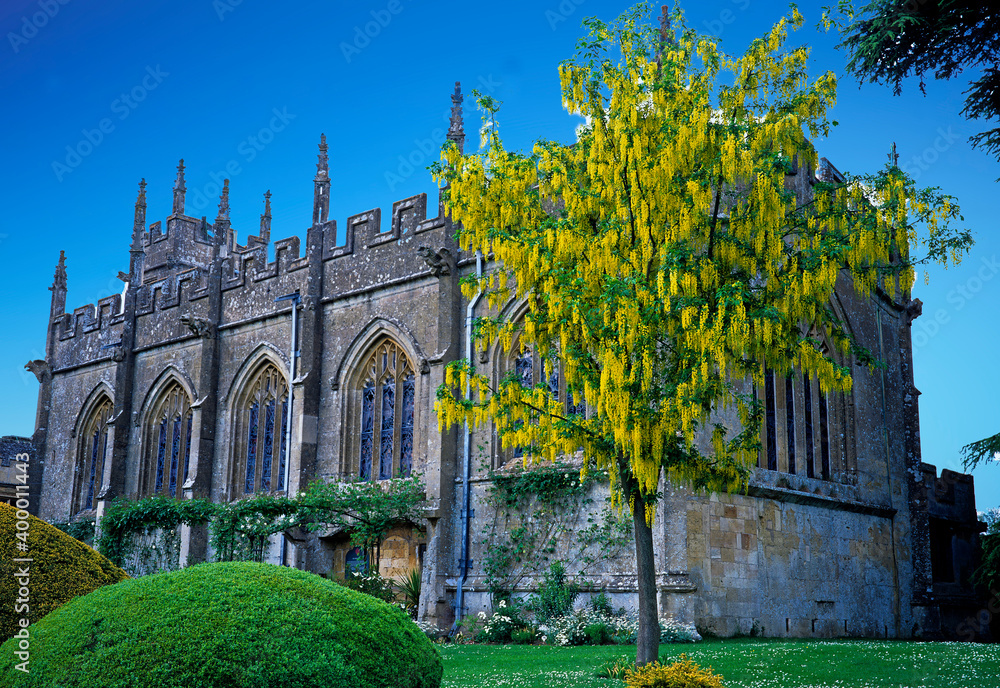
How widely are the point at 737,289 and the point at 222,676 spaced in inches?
240

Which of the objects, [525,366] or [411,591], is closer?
[411,591]

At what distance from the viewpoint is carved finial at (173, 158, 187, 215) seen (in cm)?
3503

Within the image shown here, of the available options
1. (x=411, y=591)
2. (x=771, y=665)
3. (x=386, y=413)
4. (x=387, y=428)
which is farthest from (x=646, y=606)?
(x=386, y=413)

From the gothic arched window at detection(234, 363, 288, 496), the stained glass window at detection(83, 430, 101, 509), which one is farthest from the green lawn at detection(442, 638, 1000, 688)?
the stained glass window at detection(83, 430, 101, 509)

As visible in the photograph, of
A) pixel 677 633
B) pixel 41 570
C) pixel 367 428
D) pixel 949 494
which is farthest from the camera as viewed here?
pixel 949 494

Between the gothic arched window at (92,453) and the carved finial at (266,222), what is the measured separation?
1316 cm

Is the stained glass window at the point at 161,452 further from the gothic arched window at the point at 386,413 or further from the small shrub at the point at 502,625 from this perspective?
the small shrub at the point at 502,625

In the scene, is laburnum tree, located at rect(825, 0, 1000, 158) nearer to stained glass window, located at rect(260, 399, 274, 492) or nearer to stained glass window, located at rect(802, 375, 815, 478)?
stained glass window, located at rect(802, 375, 815, 478)

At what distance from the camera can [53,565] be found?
741 centimetres

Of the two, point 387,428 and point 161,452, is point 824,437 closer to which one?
point 387,428

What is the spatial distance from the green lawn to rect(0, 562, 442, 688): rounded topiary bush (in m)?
4.11

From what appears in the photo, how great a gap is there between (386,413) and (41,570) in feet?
42.9

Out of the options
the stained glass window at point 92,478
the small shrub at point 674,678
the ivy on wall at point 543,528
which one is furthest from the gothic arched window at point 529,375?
the stained glass window at point 92,478

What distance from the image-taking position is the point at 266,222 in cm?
3959
